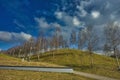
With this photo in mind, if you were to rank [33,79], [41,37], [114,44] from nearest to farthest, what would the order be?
[33,79], [114,44], [41,37]

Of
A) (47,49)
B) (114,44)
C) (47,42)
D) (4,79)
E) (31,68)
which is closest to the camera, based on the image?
(4,79)

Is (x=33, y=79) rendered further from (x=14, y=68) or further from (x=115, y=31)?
(x=115, y=31)

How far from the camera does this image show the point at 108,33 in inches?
1914

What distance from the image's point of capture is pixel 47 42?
4628 inches

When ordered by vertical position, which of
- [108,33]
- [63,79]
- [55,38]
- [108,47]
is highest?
[55,38]

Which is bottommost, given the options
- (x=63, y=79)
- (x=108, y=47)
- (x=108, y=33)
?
(x=63, y=79)

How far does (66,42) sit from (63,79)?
96965 mm

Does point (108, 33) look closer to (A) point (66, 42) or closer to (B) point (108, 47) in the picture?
(B) point (108, 47)

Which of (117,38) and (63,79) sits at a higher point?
(117,38)

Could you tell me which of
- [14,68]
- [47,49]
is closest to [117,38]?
[14,68]

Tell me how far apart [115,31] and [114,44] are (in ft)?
13.7

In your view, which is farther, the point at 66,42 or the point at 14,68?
the point at 66,42

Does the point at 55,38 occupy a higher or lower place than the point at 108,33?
higher

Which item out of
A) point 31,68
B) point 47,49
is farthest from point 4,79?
point 47,49
